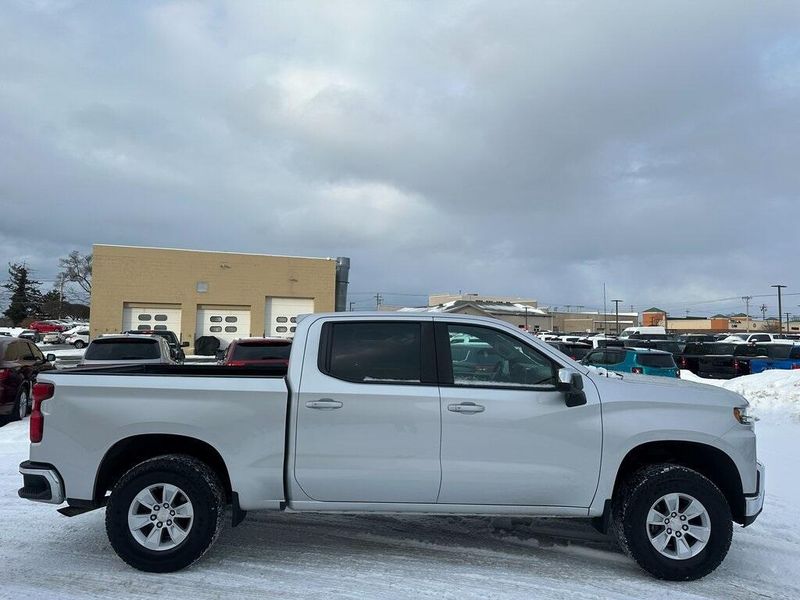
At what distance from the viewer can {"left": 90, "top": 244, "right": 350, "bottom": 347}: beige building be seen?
33.1 m

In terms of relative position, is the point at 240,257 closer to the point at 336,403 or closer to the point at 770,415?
the point at 770,415

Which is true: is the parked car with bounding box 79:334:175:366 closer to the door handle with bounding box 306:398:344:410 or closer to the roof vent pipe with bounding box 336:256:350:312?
the roof vent pipe with bounding box 336:256:350:312

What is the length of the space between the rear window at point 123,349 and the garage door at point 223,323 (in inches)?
942

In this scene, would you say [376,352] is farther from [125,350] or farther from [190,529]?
[125,350]

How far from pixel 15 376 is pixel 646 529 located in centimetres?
1034

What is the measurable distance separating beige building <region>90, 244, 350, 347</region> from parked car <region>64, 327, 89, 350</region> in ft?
37.2

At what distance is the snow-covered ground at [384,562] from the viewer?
155 inches

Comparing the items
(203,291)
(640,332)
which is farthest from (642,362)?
(640,332)

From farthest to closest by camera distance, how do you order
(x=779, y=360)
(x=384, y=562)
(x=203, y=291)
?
(x=203, y=291) → (x=779, y=360) → (x=384, y=562)

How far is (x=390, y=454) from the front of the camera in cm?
417

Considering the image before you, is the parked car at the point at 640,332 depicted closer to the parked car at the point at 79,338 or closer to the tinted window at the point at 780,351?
the tinted window at the point at 780,351

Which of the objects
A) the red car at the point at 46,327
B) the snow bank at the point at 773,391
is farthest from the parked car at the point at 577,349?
the red car at the point at 46,327

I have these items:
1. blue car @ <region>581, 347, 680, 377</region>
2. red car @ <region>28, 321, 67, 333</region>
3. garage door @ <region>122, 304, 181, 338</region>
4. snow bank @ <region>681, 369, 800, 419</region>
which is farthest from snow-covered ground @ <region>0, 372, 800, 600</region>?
red car @ <region>28, 321, 67, 333</region>

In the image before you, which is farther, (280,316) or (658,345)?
(280,316)
